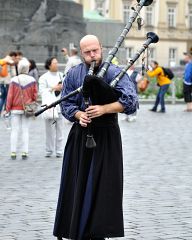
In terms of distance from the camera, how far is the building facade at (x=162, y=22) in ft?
289

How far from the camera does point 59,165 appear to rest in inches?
532

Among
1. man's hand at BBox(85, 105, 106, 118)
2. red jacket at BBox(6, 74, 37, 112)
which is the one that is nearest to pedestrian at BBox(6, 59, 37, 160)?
red jacket at BBox(6, 74, 37, 112)

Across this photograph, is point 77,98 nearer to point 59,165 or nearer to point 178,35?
point 59,165

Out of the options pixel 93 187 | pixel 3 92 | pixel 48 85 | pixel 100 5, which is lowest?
pixel 3 92

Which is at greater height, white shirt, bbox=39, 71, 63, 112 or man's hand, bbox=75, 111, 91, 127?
man's hand, bbox=75, 111, 91, 127

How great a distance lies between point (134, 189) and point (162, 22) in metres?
81.5

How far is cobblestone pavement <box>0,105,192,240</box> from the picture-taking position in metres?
8.36

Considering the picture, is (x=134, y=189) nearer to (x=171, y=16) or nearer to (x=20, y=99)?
(x=20, y=99)

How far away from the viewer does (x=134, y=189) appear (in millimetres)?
10922

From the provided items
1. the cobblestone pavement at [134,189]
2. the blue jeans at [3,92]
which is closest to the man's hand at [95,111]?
the cobblestone pavement at [134,189]

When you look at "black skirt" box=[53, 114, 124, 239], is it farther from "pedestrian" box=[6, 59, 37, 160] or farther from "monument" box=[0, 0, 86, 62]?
"monument" box=[0, 0, 86, 62]

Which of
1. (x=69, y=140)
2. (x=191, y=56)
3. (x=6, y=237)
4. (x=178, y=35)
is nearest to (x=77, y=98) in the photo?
(x=69, y=140)

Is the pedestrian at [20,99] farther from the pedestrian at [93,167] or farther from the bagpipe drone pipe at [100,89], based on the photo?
the bagpipe drone pipe at [100,89]

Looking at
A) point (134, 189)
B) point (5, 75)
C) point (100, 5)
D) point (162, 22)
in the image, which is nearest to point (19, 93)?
point (134, 189)
